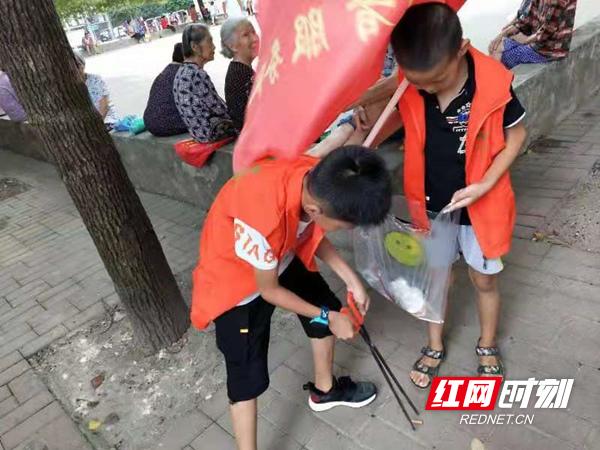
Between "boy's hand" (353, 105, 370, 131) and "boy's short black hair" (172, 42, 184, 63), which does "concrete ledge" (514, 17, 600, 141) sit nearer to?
"boy's hand" (353, 105, 370, 131)

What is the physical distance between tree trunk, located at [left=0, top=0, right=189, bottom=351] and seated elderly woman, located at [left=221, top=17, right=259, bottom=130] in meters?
1.33

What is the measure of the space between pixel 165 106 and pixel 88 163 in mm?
1933

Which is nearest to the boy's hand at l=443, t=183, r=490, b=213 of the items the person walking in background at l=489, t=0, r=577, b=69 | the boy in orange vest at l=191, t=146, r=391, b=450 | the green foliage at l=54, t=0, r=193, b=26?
the boy in orange vest at l=191, t=146, r=391, b=450

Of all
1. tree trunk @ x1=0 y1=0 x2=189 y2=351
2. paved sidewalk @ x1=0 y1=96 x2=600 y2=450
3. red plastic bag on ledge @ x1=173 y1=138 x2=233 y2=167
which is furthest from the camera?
red plastic bag on ledge @ x1=173 y1=138 x2=233 y2=167

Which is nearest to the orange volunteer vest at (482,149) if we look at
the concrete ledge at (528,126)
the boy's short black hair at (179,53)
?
the concrete ledge at (528,126)

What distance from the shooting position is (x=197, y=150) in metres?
3.89

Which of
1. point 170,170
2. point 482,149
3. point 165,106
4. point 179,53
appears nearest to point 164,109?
point 165,106

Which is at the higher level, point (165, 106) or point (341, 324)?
point (165, 106)

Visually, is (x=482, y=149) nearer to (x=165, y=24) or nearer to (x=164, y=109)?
(x=164, y=109)

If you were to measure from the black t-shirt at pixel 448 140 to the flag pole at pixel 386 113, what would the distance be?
9 cm

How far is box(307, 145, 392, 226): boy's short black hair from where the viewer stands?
136 cm

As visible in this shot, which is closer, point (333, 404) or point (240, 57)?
point (333, 404)

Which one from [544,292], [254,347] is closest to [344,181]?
[254,347]

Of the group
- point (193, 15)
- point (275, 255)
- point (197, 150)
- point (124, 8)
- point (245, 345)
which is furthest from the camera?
point (124, 8)
